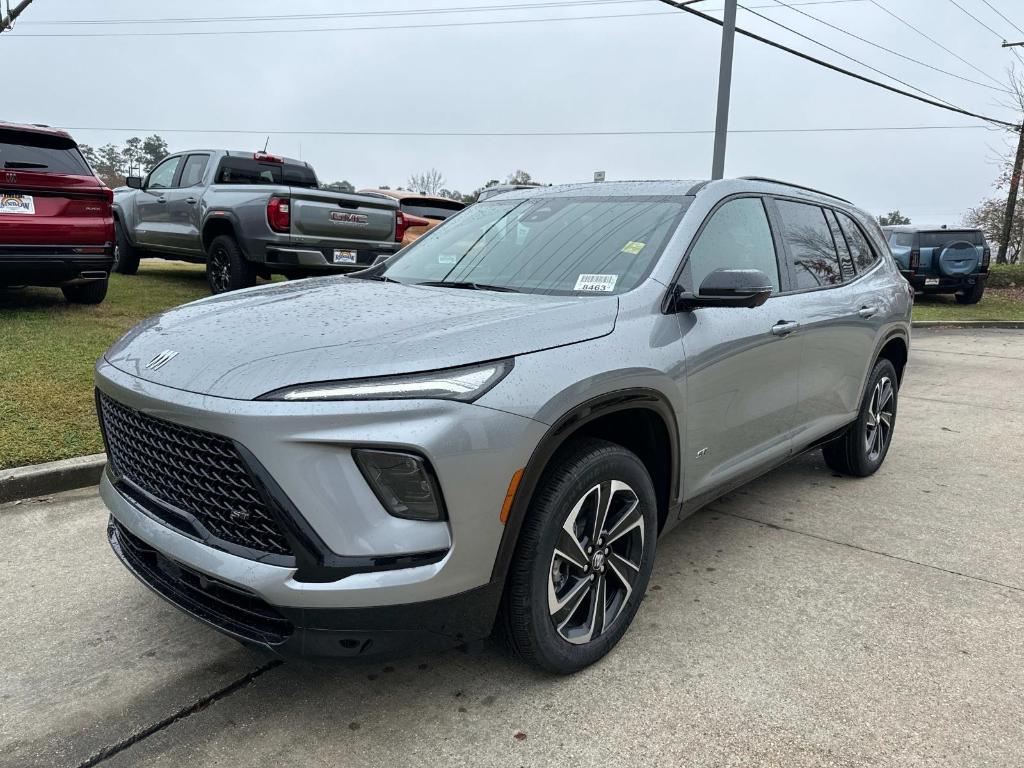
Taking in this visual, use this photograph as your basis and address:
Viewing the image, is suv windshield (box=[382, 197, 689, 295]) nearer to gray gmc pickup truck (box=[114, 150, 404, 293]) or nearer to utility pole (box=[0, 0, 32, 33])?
gray gmc pickup truck (box=[114, 150, 404, 293])

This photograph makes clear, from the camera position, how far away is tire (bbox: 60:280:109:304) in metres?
8.23

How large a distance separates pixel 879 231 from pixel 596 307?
3.24 meters

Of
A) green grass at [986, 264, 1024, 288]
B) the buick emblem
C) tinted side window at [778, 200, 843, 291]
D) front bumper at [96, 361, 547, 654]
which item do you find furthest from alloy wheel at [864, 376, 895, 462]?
green grass at [986, 264, 1024, 288]

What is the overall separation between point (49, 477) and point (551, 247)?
3.02 meters

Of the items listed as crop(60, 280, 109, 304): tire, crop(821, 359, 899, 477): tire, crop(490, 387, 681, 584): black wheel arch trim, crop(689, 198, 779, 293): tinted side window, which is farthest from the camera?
crop(60, 280, 109, 304): tire

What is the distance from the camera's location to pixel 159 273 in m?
12.1

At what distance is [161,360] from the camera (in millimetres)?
2395

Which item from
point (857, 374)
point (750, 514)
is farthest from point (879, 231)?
point (750, 514)

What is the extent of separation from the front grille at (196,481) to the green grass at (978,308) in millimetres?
15494

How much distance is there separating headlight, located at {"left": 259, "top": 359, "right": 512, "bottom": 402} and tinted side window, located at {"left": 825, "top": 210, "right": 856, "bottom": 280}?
9.82 ft

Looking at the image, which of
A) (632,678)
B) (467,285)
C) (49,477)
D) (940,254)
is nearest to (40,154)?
(49,477)

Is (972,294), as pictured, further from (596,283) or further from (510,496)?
(510,496)

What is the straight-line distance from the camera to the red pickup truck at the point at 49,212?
6762 millimetres

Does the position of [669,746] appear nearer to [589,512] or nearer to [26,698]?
[589,512]
